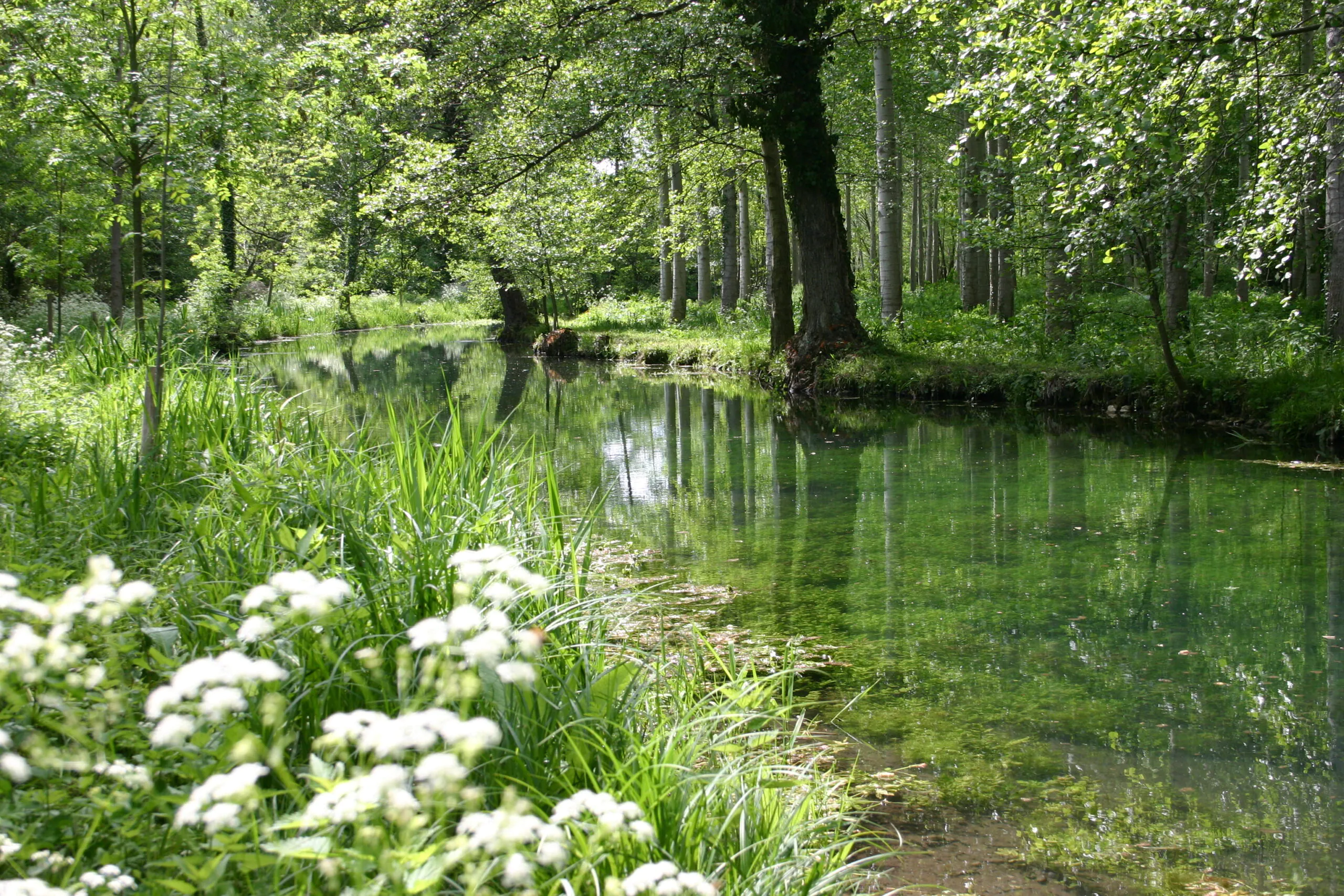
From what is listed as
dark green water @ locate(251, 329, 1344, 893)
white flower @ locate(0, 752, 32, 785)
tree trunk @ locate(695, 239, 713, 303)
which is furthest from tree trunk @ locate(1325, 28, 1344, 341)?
tree trunk @ locate(695, 239, 713, 303)

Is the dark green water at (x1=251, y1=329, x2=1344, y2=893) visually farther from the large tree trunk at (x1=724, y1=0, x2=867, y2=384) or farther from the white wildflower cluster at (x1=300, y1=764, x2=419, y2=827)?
the large tree trunk at (x1=724, y1=0, x2=867, y2=384)

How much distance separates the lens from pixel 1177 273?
37.0 feet

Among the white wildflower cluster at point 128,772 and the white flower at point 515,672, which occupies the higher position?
A: the white flower at point 515,672

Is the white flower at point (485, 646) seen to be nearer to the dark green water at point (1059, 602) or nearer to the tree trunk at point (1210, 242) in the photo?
the dark green water at point (1059, 602)

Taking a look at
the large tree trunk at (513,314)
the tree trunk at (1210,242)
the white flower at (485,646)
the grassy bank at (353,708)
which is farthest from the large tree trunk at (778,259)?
the white flower at (485,646)

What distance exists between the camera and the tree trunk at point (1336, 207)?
7.14 meters

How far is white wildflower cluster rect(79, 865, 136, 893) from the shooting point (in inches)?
50.4

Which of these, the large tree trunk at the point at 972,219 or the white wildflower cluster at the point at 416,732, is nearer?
the white wildflower cluster at the point at 416,732

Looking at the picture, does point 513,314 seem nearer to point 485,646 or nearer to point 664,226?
point 664,226

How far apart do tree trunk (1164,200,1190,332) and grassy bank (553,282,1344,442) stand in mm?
249

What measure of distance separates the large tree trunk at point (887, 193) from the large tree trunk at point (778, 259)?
1.35 meters

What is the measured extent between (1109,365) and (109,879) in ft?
34.9

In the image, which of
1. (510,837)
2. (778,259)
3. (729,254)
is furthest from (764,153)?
(510,837)

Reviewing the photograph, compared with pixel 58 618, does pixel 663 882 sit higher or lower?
lower
